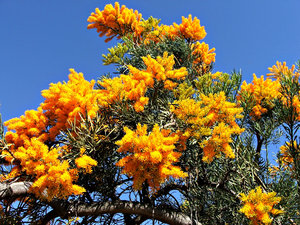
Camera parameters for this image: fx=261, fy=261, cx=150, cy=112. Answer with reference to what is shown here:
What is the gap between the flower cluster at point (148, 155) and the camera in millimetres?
2746

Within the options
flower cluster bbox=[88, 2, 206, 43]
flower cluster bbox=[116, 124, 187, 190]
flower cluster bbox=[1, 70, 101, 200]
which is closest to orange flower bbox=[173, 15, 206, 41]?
flower cluster bbox=[88, 2, 206, 43]

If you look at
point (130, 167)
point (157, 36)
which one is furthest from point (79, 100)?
point (157, 36)

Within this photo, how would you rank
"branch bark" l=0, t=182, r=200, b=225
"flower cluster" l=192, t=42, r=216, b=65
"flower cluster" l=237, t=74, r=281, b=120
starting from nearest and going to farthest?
1. "branch bark" l=0, t=182, r=200, b=225
2. "flower cluster" l=237, t=74, r=281, b=120
3. "flower cluster" l=192, t=42, r=216, b=65

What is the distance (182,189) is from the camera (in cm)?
447

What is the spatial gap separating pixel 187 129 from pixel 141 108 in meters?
0.80

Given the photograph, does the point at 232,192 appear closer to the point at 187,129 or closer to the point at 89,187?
the point at 187,129

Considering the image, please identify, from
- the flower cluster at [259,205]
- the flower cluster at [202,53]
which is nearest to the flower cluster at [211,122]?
the flower cluster at [259,205]

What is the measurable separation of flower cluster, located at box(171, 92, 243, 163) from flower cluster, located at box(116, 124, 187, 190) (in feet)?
1.42

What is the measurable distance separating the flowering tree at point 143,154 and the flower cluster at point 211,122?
0.01m

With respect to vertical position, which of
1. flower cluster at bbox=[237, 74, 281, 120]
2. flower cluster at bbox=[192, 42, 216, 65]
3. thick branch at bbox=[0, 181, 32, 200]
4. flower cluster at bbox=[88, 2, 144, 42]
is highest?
flower cluster at bbox=[88, 2, 144, 42]

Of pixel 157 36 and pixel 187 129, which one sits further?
pixel 157 36

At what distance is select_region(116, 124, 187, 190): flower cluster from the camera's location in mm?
2746

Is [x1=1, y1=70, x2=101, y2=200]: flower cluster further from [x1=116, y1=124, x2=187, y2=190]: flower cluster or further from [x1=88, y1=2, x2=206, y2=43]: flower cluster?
[x1=88, y1=2, x2=206, y2=43]: flower cluster

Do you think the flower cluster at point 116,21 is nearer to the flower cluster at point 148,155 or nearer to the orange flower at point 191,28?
the orange flower at point 191,28
